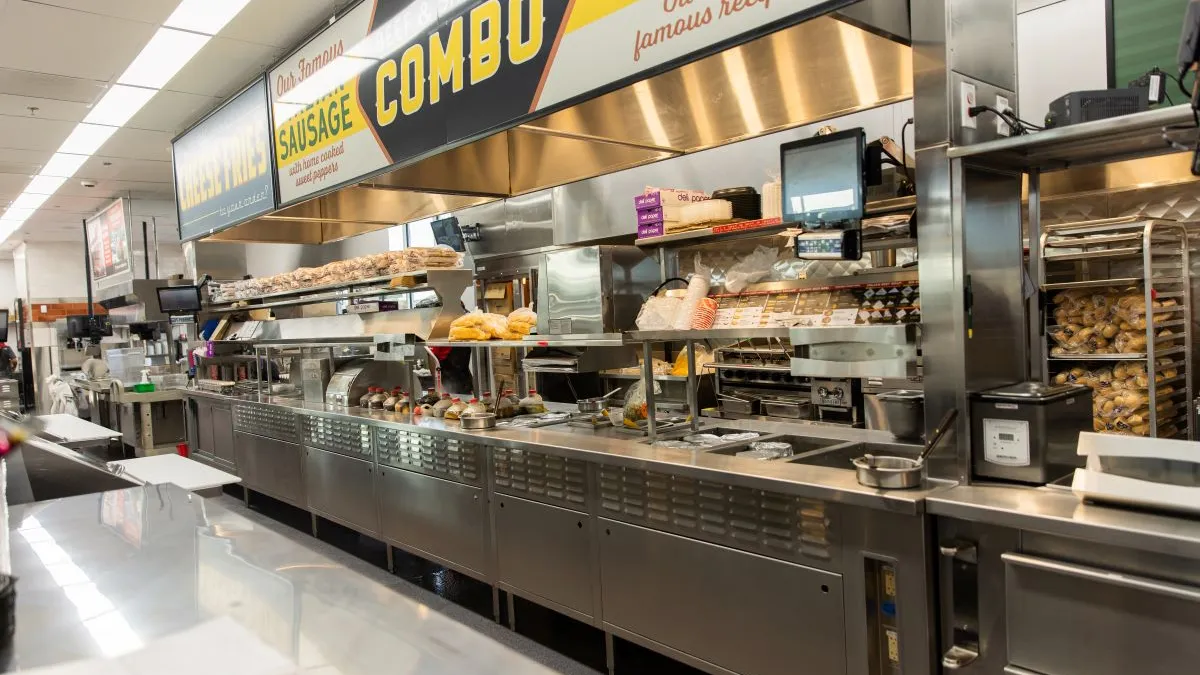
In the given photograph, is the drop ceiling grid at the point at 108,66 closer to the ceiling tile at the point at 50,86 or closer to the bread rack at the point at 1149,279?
the ceiling tile at the point at 50,86

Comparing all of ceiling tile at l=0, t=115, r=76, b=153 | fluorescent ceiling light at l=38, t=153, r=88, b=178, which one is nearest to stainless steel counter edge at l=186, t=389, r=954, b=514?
ceiling tile at l=0, t=115, r=76, b=153

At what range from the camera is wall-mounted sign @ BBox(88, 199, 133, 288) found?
905 centimetres

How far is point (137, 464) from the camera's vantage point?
3.52 metres

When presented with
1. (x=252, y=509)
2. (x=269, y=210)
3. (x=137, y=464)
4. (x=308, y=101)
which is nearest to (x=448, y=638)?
(x=137, y=464)

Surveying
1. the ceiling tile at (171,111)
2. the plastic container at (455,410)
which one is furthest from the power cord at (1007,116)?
the ceiling tile at (171,111)

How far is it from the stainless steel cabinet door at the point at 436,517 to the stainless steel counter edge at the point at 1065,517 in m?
2.42

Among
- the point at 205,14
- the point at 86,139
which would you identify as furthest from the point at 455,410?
the point at 86,139

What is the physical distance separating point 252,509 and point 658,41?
5.65 m

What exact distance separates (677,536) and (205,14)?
173 inches

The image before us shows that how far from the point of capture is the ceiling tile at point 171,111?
20.4 ft

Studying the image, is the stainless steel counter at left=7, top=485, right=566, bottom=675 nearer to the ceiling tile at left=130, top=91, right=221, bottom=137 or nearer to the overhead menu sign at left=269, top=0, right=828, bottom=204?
the overhead menu sign at left=269, top=0, right=828, bottom=204

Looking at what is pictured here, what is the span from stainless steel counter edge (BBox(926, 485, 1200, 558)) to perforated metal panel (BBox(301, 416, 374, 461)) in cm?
361

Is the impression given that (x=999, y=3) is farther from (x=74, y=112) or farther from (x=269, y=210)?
(x=74, y=112)

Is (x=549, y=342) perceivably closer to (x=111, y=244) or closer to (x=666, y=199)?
(x=666, y=199)
